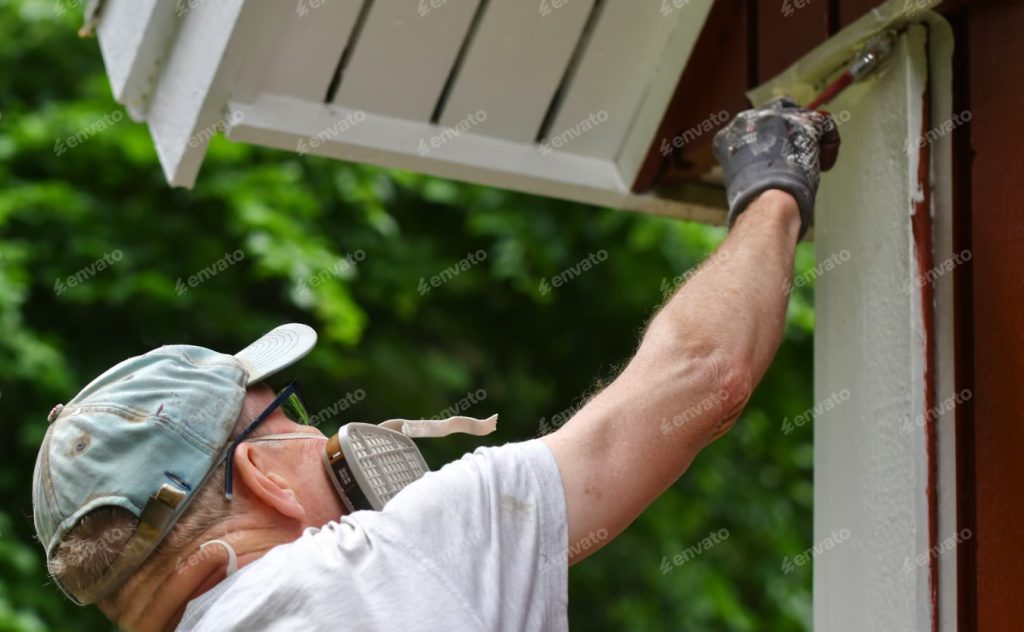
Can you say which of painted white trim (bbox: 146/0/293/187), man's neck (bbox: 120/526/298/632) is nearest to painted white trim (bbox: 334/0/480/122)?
painted white trim (bbox: 146/0/293/187)

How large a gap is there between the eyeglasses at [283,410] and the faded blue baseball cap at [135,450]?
18 mm

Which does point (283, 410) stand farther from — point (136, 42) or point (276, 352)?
point (136, 42)

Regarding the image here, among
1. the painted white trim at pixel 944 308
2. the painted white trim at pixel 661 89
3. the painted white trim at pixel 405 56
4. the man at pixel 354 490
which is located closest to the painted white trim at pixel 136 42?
the painted white trim at pixel 405 56

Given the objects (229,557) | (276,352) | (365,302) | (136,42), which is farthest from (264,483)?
(365,302)

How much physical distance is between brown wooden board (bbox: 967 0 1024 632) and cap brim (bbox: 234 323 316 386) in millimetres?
1066

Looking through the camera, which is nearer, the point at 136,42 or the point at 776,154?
the point at 776,154

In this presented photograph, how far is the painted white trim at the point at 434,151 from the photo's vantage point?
97.3 inches

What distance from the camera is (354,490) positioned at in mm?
1778

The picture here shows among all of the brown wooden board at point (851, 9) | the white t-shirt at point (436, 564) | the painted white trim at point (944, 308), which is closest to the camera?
the white t-shirt at point (436, 564)

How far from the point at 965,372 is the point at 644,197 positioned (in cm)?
102

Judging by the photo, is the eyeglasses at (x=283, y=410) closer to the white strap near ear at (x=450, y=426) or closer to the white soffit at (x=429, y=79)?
the white strap near ear at (x=450, y=426)

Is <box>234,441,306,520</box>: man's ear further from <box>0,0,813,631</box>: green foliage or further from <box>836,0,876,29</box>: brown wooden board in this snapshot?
<box>0,0,813,631</box>: green foliage

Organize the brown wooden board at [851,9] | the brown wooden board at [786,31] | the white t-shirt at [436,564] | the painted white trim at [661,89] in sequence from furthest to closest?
the painted white trim at [661,89], the brown wooden board at [786,31], the brown wooden board at [851,9], the white t-shirt at [436,564]

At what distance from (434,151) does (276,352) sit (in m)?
0.82
